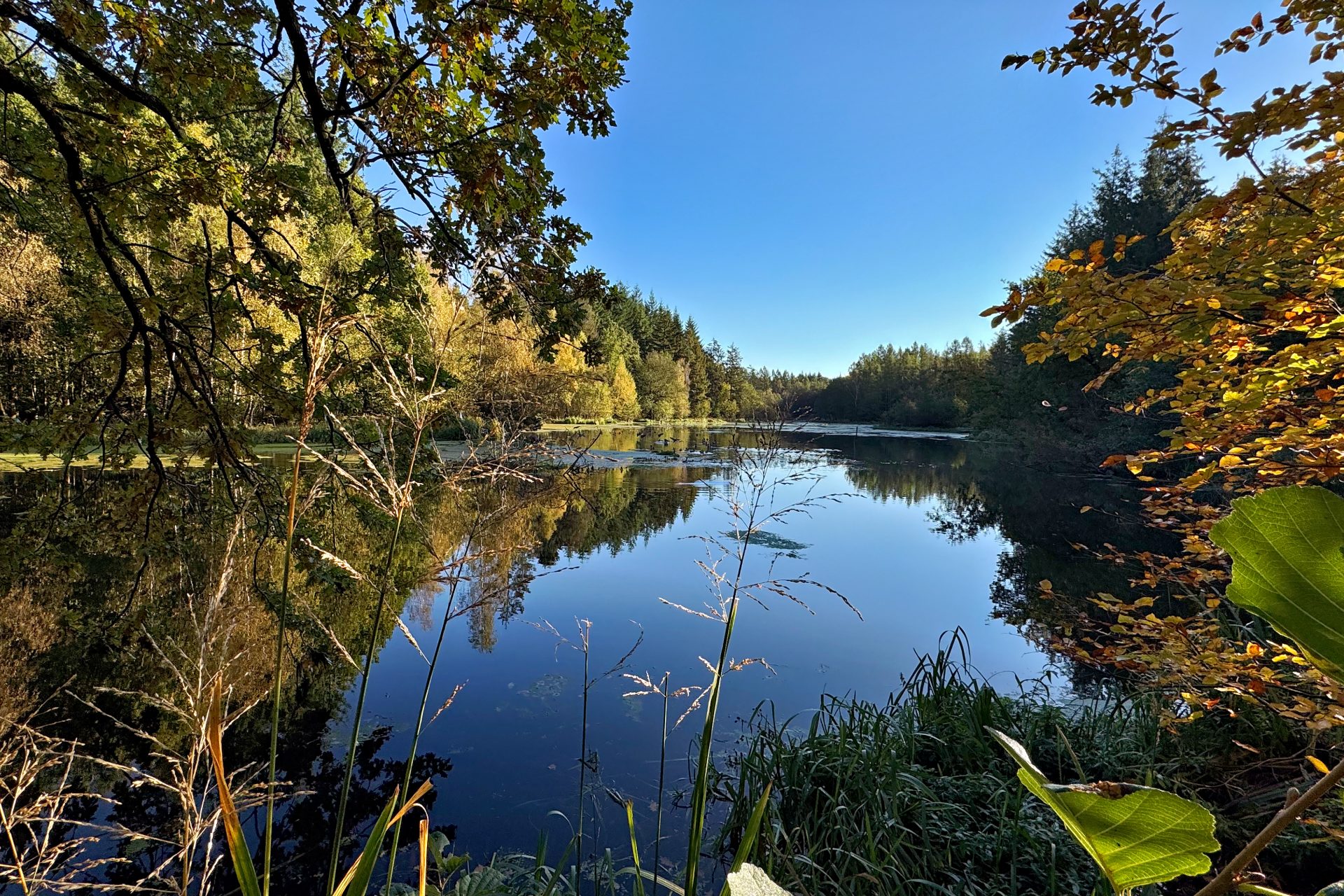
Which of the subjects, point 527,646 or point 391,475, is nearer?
point 391,475

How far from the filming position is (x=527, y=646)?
6062 millimetres

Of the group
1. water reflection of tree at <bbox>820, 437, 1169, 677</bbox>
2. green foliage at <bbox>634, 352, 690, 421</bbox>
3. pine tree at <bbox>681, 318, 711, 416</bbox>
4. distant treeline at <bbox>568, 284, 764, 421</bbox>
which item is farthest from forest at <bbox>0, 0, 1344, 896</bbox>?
pine tree at <bbox>681, 318, 711, 416</bbox>

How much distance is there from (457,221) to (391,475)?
2248 mm

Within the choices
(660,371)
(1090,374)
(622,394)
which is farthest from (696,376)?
(1090,374)

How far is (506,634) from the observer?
252 inches

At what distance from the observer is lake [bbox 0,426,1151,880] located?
311cm

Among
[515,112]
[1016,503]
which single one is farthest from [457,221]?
[1016,503]

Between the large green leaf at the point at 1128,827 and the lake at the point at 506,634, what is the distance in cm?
104

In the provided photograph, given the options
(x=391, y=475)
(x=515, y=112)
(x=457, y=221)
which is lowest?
(x=391, y=475)

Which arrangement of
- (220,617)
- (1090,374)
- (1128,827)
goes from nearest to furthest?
(1128,827) → (220,617) → (1090,374)

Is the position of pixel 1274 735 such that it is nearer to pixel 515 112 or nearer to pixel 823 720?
pixel 823 720

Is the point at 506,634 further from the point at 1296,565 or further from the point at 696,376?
the point at 696,376

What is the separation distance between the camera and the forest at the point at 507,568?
4.18ft

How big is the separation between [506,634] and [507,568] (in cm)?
358
